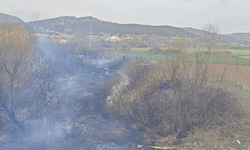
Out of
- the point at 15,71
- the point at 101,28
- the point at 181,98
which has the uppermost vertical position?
the point at 101,28

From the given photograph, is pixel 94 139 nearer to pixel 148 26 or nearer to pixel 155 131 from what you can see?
pixel 155 131

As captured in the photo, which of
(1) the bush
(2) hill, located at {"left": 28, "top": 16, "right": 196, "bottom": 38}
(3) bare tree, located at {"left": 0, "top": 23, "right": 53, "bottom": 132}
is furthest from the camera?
(2) hill, located at {"left": 28, "top": 16, "right": 196, "bottom": 38}

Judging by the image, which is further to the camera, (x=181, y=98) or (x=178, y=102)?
(x=178, y=102)

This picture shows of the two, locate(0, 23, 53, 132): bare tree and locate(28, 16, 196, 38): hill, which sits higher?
locate(28, 16, 196, 38): hill

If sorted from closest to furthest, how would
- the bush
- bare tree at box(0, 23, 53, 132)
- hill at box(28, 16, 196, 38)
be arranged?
bare tree at box(0, 23, 53, 132), the bush, hill at box(28, 16, 196, 38)

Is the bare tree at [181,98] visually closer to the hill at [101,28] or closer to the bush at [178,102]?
the bush at [178,102]

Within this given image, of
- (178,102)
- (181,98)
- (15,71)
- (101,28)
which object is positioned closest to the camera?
(15,71)

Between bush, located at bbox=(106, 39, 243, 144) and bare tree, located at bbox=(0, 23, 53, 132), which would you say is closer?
bare tree, located at bbox=(0, 23, 53, 132)

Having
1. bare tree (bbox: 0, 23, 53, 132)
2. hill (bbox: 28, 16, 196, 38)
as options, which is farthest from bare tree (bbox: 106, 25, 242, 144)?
hill (bbox: 28, 16, 196, 38)

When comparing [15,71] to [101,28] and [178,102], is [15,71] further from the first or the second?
[101,28]

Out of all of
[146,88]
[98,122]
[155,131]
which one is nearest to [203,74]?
[146,88]

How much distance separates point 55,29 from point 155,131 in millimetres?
55612

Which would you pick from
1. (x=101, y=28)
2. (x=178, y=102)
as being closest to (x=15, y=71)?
(x=178, y=102)

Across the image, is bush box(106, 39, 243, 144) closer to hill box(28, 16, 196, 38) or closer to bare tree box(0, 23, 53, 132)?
bare tree box(0, 23, 53, 132)
